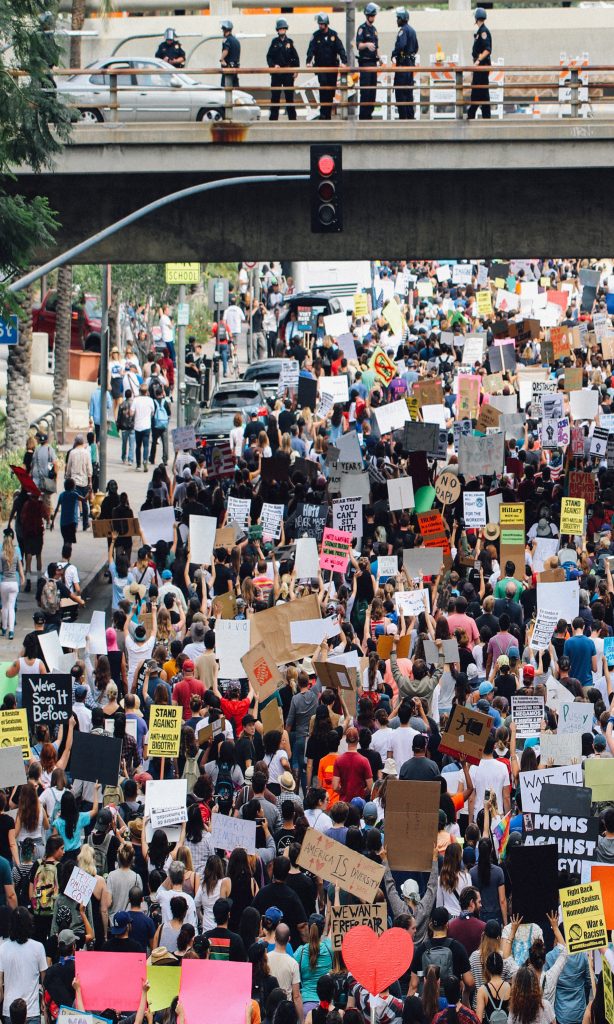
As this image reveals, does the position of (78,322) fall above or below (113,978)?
above

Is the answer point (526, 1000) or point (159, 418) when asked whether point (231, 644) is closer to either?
point (526, 1000)

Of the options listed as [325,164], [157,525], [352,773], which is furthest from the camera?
[325,164]

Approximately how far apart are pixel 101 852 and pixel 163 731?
1.36 m

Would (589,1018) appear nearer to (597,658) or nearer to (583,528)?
(597,658)

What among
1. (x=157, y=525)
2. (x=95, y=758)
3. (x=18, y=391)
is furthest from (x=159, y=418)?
(x=95, y=758)

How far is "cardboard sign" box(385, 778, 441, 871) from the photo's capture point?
35.5 ft

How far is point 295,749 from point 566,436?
379 inches

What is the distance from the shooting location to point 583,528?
19141mm

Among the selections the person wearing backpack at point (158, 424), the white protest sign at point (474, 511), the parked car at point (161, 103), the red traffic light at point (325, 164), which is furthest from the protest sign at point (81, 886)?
the person wearing backpack at point (158, 424)

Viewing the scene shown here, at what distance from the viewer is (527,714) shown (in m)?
12.8

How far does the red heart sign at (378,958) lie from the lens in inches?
361

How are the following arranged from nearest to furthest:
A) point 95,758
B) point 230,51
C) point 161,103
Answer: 1. point 95,758
2. point 230,51
3. point 161,103

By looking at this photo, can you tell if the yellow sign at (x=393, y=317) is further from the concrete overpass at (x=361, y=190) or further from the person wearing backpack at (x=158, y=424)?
the concrete overpass at (x=361, y=190)

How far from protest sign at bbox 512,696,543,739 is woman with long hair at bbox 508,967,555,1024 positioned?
4.02m
